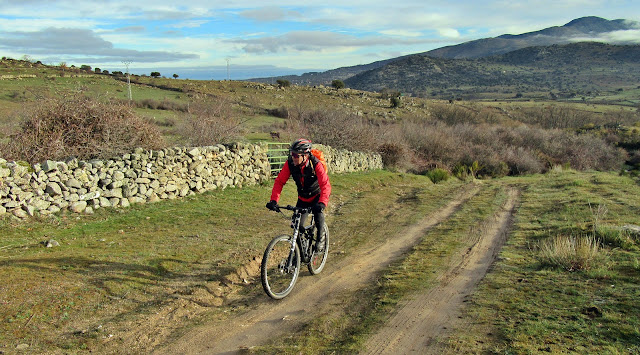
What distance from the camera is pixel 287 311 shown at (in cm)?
583

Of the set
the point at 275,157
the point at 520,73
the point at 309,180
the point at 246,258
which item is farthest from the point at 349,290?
the point at 520,73

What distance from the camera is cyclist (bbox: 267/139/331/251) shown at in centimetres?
616

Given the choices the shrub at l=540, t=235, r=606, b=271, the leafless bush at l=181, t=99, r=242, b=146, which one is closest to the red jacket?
the shrub at l=540, t=235, r=606, b=271

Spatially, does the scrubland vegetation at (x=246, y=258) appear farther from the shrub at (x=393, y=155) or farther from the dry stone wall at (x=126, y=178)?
the shrub at (x=393, y=155)

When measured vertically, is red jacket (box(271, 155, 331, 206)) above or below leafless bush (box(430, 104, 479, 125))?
below

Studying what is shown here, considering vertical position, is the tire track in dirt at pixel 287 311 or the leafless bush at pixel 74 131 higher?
the leafless bush at pixel 74 131

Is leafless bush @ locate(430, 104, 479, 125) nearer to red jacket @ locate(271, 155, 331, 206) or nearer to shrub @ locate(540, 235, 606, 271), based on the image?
shrub @ locate(540, 235, 606, 271)

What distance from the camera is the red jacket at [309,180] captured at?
6.25 meters

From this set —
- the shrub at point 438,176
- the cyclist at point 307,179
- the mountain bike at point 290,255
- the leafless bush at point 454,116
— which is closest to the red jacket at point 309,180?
the cyclist at point 307,179

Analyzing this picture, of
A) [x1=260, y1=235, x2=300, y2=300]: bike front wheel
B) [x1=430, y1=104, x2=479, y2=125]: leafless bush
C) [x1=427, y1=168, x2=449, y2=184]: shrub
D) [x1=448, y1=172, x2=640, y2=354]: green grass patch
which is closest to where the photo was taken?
[x1=448, y1=172, x2=640, y2=354]: green grass patch

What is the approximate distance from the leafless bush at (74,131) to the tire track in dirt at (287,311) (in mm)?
7884

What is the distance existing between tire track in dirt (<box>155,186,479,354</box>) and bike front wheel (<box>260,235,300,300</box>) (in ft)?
0.53

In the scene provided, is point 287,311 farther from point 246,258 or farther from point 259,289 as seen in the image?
point 246,258

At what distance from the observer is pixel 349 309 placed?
5820 mm
